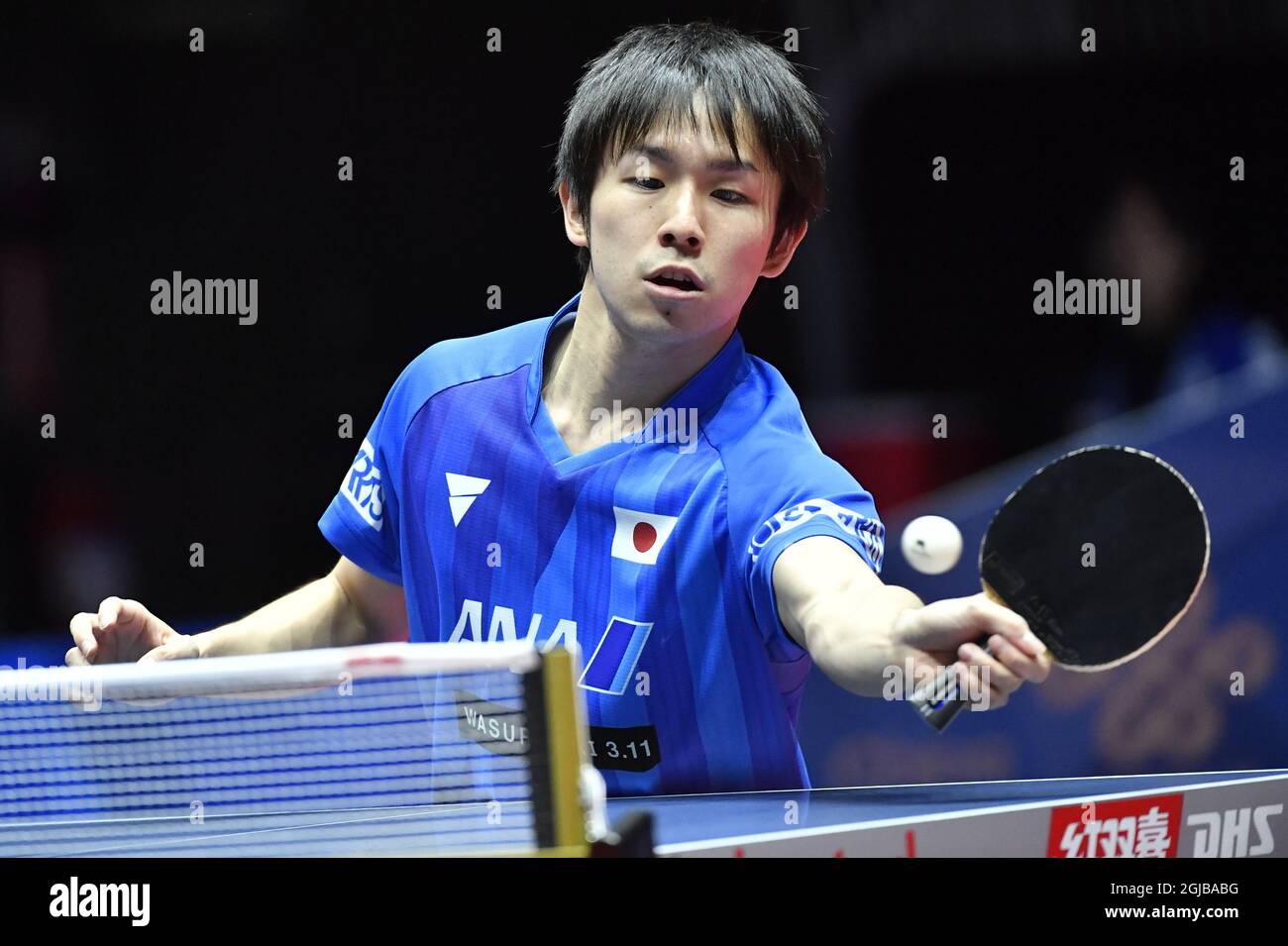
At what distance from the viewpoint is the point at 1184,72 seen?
6312mm

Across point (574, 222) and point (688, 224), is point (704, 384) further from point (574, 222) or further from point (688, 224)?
point (574, 222)

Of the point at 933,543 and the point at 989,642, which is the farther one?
the point at 933,543

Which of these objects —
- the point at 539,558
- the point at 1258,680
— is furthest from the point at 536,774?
the point at 1258,680

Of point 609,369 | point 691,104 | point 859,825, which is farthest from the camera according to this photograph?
point 609,369

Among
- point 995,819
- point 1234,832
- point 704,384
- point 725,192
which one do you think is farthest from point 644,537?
point 1234,832

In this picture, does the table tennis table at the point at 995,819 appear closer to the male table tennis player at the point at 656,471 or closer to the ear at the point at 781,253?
the male table tennis player at the point at 656,471

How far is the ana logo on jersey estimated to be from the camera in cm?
304

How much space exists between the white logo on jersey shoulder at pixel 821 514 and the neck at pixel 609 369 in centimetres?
36

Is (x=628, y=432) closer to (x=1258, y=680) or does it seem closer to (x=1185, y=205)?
(x=1258, y=680)

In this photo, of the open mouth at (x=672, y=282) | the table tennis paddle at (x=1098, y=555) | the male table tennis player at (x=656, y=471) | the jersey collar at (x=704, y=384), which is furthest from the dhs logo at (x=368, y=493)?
the table tennis paddle at (x=1098, y=555)

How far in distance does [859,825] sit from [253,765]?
873 millimetres

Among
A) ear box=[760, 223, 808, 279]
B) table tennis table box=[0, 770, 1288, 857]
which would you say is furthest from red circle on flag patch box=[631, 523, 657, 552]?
ear box=[760, 223, 808, 279]

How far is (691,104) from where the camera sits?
291cm

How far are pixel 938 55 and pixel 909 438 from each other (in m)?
1.55
